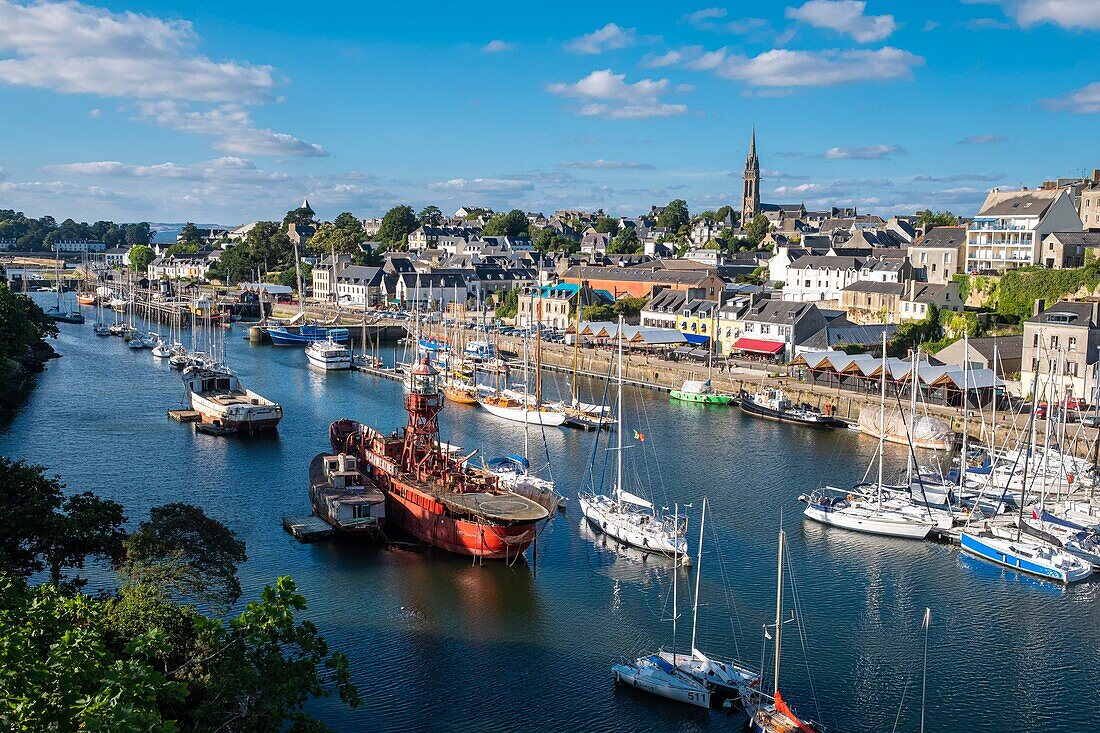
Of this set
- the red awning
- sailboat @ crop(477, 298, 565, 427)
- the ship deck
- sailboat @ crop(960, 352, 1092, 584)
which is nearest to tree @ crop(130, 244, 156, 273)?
the red awning

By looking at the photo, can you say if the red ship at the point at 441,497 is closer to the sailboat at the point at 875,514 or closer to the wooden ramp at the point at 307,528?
the wooden ramp at the point at 307,528

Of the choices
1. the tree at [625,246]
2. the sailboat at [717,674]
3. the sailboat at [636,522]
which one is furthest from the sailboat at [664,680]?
the tree at [625,246]

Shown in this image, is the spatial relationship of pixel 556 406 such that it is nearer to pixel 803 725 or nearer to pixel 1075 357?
pixel 1075 357

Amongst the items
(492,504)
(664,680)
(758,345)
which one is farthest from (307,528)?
(758,345)

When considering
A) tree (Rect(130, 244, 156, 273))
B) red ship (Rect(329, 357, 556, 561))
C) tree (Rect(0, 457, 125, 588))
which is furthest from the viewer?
tree (Rect(130, 244, 156, 273))

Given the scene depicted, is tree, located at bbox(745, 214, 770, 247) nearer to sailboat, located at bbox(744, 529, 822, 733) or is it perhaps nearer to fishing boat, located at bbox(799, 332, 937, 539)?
fishing boat, located at bbox(799, 332, 937, 539)

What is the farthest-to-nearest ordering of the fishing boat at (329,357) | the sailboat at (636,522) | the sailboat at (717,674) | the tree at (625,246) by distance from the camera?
the tree at (625,246)
the fishing boat at (329,357)
the sailboat at (636,522)
the sailboat at (717,674)

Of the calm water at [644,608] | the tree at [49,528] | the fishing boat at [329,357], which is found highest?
the tree at [49,528]
